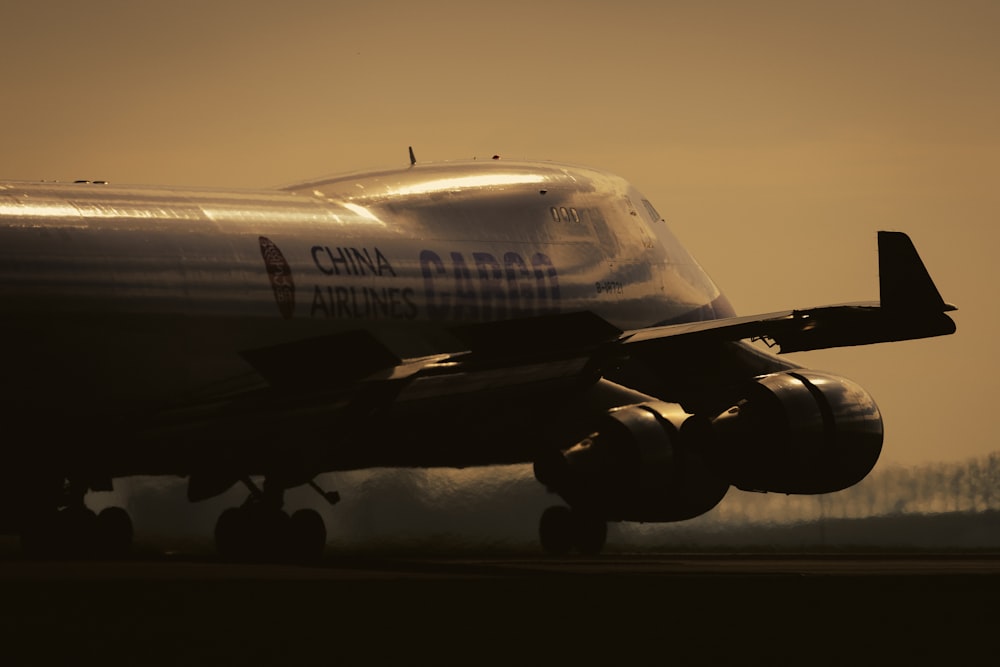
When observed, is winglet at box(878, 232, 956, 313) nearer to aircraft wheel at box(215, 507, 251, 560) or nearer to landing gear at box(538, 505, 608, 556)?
landing gear at box(538, 505, 608, 556)

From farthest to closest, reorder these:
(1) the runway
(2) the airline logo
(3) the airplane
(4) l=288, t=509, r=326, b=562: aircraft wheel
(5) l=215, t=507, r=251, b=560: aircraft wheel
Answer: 1. (4) l=288, t=509, r=326, b=562: aircraft wheel
2. (5) l=215, t=507, r=251, b=560: aircraft wheel
3. (2) the airline logo
4. (3) the airplane
5. (1) the runway

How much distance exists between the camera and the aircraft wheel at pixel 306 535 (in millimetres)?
28109

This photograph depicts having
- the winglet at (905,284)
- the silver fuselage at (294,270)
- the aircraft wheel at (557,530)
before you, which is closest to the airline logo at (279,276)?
the silver fuselage at (294,270)

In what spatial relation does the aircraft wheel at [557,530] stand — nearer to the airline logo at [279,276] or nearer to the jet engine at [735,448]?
the jet engine at [735,448]

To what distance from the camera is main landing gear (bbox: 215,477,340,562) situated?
90.6 ft

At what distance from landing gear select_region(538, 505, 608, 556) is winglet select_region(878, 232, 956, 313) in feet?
27.4

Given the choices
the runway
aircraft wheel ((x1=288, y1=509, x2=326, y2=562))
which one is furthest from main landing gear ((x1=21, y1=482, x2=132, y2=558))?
the runway

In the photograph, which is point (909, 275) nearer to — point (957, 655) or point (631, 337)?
point (631, 337)

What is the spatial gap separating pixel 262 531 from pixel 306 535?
106 cm

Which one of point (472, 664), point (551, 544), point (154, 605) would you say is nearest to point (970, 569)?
point (551, 544)

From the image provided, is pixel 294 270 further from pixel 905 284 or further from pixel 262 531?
pixel 905 284

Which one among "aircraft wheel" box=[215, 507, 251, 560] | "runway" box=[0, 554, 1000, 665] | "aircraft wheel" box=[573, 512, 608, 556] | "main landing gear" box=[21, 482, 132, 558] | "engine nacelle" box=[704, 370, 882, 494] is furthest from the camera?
"aircraft wheel" box=[573, 512, 608, 556]

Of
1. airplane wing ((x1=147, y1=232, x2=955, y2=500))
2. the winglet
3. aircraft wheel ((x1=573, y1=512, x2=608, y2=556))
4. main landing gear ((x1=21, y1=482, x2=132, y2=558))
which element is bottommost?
aircraft wheel ((x1=573, y1=512, x2=608, y2=556))

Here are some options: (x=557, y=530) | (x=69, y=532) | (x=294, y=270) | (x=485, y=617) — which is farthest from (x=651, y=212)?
A: (x=485, y=617)
